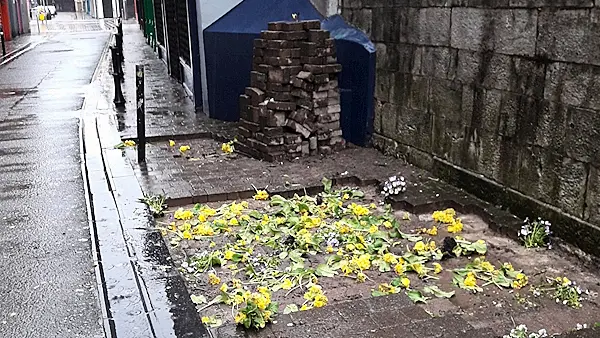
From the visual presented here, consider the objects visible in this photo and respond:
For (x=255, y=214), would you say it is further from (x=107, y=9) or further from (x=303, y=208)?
(x=107, y=9)

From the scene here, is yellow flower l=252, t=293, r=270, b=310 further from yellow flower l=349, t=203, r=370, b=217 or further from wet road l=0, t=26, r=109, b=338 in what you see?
yellow flower l=349, t=203, r=370, b=217

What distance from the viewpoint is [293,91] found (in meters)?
7.82

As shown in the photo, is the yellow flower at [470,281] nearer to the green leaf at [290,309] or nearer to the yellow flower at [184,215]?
the green leaf at [290,309]

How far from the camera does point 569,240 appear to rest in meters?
5.07

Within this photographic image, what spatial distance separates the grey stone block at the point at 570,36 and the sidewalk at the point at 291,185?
1.52m

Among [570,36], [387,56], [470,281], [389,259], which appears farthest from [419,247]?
[387,56]

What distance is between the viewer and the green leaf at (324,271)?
15.3 ft

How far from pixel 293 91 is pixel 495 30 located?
2800 millimetres

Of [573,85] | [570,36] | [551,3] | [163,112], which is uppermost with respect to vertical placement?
[551,3]

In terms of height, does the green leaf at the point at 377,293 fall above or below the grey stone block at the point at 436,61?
below

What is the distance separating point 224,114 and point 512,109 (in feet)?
19.7

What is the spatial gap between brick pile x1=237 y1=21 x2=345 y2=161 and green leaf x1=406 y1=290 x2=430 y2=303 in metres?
3.76

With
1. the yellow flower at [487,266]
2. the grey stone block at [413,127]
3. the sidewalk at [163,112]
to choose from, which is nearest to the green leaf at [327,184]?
the grey stone block at [413,127]

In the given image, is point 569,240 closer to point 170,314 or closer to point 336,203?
point 336,203
